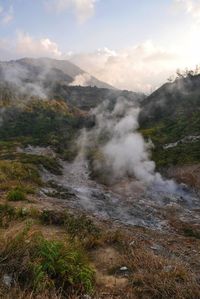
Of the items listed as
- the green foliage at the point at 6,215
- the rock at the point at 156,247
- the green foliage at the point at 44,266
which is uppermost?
the green foliage at the point at 44,266

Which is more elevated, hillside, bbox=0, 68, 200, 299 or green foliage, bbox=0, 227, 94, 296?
green foliage, bbox=0, 227, 94, 296

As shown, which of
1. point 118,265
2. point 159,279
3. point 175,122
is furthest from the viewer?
point 175,122

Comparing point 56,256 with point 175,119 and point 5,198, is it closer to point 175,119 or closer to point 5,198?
point 5,198

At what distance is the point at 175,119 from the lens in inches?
2325

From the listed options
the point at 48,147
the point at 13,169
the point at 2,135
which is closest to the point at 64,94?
the point at 2,135

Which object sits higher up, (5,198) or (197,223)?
(5,198)

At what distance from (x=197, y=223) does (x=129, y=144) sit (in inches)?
799

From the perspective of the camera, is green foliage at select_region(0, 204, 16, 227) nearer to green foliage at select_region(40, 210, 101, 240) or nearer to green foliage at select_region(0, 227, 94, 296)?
green foliage at select_region(40, 210, 101, 240)

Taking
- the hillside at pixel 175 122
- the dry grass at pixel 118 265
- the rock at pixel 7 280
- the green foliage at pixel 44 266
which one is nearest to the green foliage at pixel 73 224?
the dry grass at pixel 118 265

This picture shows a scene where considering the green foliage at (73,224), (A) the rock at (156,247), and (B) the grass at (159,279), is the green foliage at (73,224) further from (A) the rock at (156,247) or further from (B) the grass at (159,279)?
(B) the grass at (159,279)

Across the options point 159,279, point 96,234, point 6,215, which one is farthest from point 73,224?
point 159,279

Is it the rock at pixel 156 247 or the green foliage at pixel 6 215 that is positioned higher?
the green foliage at pixel 6 215

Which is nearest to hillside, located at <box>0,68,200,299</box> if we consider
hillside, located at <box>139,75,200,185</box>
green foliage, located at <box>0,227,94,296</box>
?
green foliage, located at <box>0,227,94,296</box>

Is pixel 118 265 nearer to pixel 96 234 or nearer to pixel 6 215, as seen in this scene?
pixel 96 234
